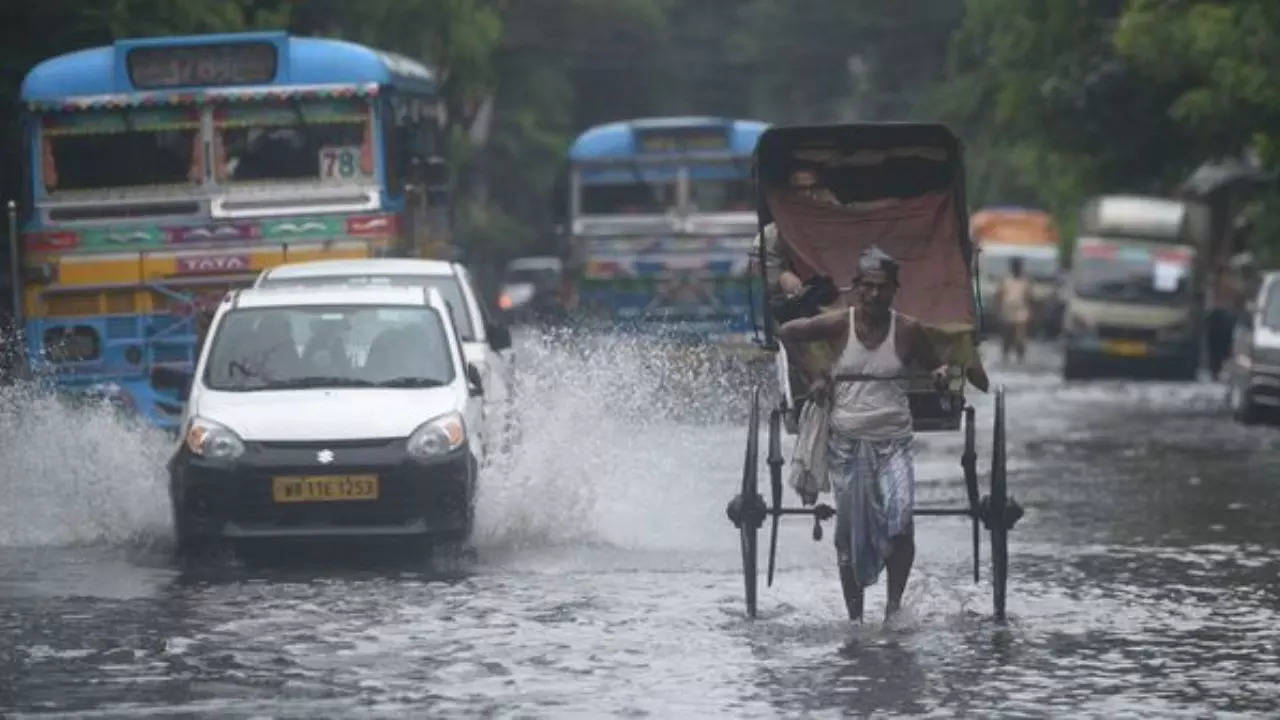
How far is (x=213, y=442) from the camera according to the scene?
16.4m

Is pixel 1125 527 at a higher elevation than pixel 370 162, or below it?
below

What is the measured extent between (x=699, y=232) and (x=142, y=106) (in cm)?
888

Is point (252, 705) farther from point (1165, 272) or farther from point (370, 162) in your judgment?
point (1165, 272)

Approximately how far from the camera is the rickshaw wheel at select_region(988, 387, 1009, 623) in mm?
13641

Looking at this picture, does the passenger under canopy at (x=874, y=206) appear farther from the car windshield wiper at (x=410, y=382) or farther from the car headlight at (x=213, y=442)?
the car headlight at (x=213, y=442)

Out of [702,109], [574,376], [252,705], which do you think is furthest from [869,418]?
[702,109]

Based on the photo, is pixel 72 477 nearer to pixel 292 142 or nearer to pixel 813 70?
pixel 292 142

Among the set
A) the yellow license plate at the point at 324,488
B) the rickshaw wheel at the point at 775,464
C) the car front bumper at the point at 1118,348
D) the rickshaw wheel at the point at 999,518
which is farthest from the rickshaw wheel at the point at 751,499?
the car front bumper at the point at 1118,348

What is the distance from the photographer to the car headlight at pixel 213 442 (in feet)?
53.7

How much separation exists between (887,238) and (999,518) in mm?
2418

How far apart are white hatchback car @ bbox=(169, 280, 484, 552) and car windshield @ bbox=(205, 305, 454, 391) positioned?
0.06 feet

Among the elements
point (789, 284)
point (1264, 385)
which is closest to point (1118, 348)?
point (1264, 385)

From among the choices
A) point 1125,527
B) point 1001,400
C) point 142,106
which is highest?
point 142,106

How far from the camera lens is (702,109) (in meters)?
82.7
